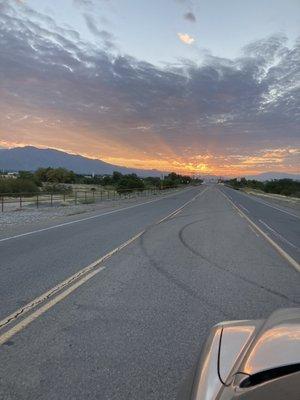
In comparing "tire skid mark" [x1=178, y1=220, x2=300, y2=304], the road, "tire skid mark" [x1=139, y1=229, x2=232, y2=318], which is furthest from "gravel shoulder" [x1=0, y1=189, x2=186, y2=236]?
"tire skid mark" [x1=139, y1=229, x2=232, y2=318]

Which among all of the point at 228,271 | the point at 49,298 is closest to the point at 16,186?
the point at 228,271

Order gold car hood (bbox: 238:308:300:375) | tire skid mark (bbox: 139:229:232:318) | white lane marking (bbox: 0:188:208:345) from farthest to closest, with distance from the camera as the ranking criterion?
1. tire skid mark (bbox: 139:229:232:318)
2. white lane marking (bbox: 0:188:208:345)
3. gold car hood (bbox: 238:308:300:375)

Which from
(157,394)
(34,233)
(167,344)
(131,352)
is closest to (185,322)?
(167,344)

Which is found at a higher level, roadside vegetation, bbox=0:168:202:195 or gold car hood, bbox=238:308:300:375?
gold car hood, bbox=238:308:300:375

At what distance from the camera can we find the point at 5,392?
4.06m

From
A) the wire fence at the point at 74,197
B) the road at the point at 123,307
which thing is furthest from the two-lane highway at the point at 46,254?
the wire fence at the point at 74,197

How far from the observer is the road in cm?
438

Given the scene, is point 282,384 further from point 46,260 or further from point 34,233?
point 34,233

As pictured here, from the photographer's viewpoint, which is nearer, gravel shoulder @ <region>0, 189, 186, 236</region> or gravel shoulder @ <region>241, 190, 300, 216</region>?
gravel shoulder @ <region>0, 189, 186, 236</region>

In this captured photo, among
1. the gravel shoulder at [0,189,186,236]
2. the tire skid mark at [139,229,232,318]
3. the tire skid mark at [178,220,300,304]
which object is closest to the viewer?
the tire skid mark at [139,229,232,318]

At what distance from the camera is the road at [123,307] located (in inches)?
172

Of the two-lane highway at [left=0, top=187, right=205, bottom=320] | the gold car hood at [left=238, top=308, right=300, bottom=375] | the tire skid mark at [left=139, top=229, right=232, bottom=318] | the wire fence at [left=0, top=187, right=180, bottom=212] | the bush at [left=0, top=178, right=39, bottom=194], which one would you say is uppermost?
the gold car hood at [left=238, top=308, right=300, bottom=375]

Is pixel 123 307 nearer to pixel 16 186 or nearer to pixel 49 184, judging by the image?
pixel 16 186

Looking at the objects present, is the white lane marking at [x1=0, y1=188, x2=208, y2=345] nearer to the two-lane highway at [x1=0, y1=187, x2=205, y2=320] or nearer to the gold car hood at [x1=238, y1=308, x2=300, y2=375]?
the two-lane highway at [x1=0, y1=187, x2=205, y2=320]
